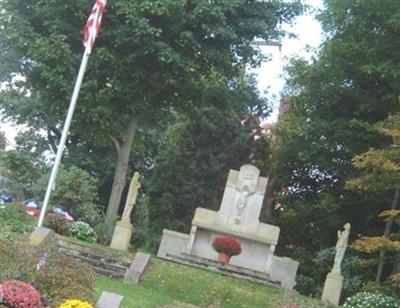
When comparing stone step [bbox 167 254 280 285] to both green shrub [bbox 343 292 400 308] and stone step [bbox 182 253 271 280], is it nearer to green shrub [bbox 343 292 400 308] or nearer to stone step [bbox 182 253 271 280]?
stone step [bbox 182 253 271 280]

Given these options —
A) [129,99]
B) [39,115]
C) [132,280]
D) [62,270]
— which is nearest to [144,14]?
[129,99]

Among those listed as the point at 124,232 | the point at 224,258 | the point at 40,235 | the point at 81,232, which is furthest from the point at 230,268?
the point at 40,235

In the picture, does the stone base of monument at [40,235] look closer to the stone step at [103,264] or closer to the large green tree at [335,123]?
the stone step at [103,264]

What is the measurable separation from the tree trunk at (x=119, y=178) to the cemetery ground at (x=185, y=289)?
15.3ft

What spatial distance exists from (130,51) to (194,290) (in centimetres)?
Answer: 983

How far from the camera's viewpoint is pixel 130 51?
2220 cm

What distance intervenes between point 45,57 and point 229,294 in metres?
10.4

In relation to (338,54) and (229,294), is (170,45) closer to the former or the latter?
(338,54)

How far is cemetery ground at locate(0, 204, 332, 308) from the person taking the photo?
13.8 m

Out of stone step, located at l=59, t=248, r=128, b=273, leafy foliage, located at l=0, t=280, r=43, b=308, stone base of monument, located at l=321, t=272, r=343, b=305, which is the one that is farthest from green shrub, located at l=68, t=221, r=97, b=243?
leafy foliage, located at l=0, t=280, r=43, b=308

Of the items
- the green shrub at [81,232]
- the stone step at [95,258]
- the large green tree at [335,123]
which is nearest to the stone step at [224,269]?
the stone step at [95,258]

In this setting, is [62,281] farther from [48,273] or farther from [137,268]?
[137,268]

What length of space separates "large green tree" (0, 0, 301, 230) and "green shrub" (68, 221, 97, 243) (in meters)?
1.82

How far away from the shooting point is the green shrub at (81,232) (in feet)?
66.9
